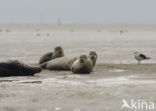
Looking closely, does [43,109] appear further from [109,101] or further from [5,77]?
[5,77]

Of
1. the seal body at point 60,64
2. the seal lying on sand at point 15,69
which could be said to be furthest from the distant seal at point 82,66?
the seal lying on sand at point 15,69

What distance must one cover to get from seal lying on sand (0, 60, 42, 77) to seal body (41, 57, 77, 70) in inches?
75.5

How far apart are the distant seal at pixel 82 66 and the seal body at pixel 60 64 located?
741mm

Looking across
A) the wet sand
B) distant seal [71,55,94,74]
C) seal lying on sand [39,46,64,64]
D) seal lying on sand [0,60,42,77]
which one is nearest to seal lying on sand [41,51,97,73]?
distant seal [71,55,94,74]

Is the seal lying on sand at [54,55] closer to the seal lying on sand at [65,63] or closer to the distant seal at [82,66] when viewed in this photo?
the seal lying on sand at [65,63]

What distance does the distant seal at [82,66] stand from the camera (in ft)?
36.5

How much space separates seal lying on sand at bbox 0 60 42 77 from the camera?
10.1 meters

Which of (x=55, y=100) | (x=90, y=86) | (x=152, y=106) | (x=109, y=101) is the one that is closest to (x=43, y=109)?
(x=55, y=100)

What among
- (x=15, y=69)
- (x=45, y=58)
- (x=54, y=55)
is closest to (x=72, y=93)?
(x=15, y=69)

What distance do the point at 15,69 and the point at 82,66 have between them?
1.76 m

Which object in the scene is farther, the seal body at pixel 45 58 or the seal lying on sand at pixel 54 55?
the seal body at pixel 45 58

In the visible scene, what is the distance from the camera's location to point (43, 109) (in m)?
6.16

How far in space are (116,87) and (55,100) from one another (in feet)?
5.05

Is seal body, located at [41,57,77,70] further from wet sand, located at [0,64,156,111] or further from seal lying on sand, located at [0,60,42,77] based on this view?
wet sand, located at [0,64,156,111]
